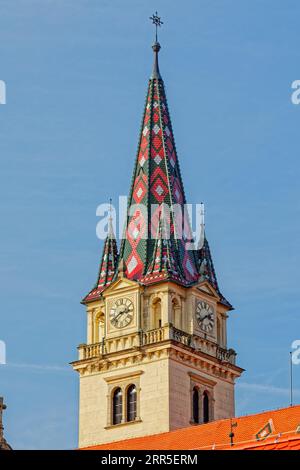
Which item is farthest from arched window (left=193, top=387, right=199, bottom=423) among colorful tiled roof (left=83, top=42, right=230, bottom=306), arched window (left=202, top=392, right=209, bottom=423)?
colorful tiled roof (left=83, top=42, right=230, bottom=306)

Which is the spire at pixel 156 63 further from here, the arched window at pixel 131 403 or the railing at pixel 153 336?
the arched window at pixel 131 403

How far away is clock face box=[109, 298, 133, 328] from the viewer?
11445 centimetres

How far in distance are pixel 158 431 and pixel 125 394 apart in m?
4.19

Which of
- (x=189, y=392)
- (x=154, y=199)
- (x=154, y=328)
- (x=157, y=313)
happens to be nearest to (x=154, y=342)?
(x=154, y=328)

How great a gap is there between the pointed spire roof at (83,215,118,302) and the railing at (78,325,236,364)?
352 cm

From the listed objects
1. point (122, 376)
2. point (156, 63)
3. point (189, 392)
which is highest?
point (156, 63)

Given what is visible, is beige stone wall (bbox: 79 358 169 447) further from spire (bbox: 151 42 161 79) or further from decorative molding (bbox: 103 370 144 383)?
spire (bbox: 151 42 161 79)

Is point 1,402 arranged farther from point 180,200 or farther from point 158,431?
point 180,200

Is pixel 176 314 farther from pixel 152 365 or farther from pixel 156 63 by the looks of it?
pixel 156 63

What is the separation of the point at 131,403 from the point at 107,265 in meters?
9.99

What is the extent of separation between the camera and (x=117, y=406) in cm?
11312

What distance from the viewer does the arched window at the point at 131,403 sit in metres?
112
